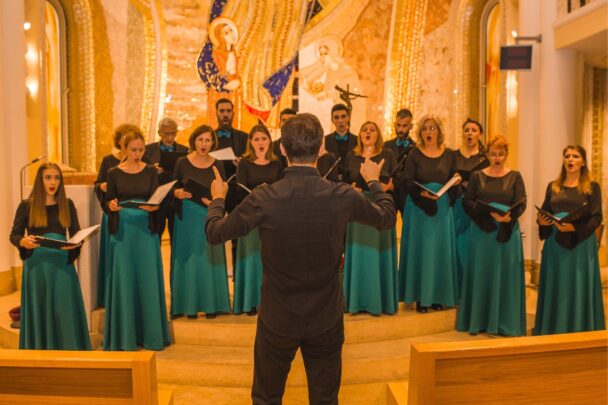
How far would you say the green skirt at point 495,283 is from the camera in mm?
4938

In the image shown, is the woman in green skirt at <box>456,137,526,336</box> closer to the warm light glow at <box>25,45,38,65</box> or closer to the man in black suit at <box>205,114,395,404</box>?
the man in black suit at <box>205,114,395,404</box>

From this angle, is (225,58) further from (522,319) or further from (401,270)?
(522,319)

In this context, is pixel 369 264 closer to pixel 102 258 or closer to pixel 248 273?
pixel 248 273

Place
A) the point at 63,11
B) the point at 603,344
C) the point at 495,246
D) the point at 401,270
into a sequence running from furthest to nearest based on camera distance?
the point at 63,11, the point at 401,270, the point at 495,246, the point at 603,344

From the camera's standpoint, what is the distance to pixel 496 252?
4953mm

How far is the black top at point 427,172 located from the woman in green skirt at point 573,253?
827 millimetres

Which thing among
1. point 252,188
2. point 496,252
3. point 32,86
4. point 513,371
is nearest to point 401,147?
point 496,252

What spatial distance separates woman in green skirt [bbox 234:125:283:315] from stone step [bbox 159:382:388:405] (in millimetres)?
834

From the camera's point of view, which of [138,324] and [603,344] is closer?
[603,344]

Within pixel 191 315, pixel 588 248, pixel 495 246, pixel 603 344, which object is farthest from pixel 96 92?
pixel 603 344

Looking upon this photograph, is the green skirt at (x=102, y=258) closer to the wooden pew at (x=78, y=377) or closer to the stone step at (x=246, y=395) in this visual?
the stone step at (x=246, y=395)

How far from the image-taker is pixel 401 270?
17.6 feet

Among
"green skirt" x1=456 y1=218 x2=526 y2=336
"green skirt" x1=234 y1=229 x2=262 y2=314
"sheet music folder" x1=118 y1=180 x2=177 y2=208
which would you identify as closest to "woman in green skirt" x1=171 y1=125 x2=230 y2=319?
"green skirt" x1=234 y1=229 x2=262 y2=314

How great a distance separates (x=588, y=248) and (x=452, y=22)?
18.2ft
